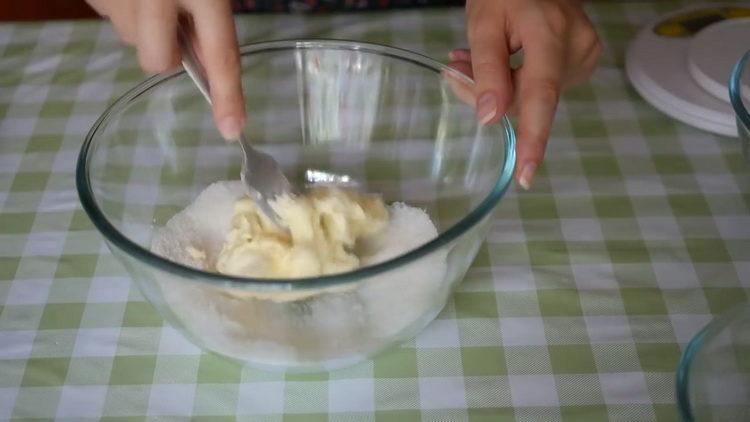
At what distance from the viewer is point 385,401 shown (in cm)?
61

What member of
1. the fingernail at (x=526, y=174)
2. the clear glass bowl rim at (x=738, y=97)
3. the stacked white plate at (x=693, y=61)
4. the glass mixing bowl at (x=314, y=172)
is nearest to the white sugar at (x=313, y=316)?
the glass mixing bowl at (x=314, y=172)

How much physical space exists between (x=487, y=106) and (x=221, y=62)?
23 centimetres

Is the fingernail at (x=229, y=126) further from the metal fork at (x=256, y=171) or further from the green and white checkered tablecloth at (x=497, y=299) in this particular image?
the green and white checkered tablecloth at (x=497, y=299)

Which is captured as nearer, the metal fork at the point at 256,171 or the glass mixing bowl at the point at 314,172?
the glass mixing bowl at the point at 314,172

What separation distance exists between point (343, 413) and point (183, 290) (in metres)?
0.16

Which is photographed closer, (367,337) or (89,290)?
(367,337)

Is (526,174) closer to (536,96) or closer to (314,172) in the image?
(536,96)

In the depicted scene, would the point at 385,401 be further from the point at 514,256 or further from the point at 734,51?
the point at 734,51

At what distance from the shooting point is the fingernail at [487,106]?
65 centimetres

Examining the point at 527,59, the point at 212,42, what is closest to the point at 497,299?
the point at 527,59

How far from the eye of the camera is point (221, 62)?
0.63 metres

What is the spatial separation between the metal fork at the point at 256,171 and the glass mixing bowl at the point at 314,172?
1.9 inches

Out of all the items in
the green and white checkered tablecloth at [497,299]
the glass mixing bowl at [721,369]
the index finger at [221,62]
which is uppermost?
the index finger at [221,62]

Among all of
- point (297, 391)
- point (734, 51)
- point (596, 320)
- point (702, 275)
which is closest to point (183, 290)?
point (297, 391)
